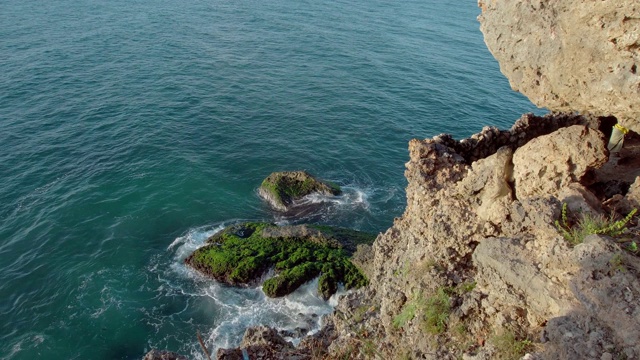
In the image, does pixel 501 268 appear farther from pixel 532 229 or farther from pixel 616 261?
pixel 616 261

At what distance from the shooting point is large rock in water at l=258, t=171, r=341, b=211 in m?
36.3

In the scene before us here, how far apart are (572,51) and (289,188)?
27.7m

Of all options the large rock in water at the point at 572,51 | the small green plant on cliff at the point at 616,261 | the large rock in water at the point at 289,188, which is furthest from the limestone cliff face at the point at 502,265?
the large rock in water at the point at 289,188

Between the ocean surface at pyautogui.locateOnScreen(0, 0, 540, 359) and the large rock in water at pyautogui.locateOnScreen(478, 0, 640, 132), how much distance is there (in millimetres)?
18343

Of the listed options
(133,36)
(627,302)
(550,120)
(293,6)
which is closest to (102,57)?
(133,36)

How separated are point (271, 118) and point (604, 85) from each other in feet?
130

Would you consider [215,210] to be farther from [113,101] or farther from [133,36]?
[133,36]

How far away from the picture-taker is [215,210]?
35.6 metres

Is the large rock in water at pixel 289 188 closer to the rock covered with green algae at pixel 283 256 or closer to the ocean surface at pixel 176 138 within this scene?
the ocean surface at pixel 176 138

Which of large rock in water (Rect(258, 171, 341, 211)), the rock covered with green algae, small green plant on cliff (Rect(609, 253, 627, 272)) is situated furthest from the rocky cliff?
large rock in water (Rect(258, 171, 341, 211))

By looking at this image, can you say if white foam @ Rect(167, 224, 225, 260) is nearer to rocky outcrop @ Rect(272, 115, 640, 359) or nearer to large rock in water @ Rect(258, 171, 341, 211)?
large rock in water @ Rect(258, 171, 341, 211)

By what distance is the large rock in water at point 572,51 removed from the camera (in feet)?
32.3

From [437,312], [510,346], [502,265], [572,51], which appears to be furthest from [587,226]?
[572,51]

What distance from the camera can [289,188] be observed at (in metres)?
37.0
